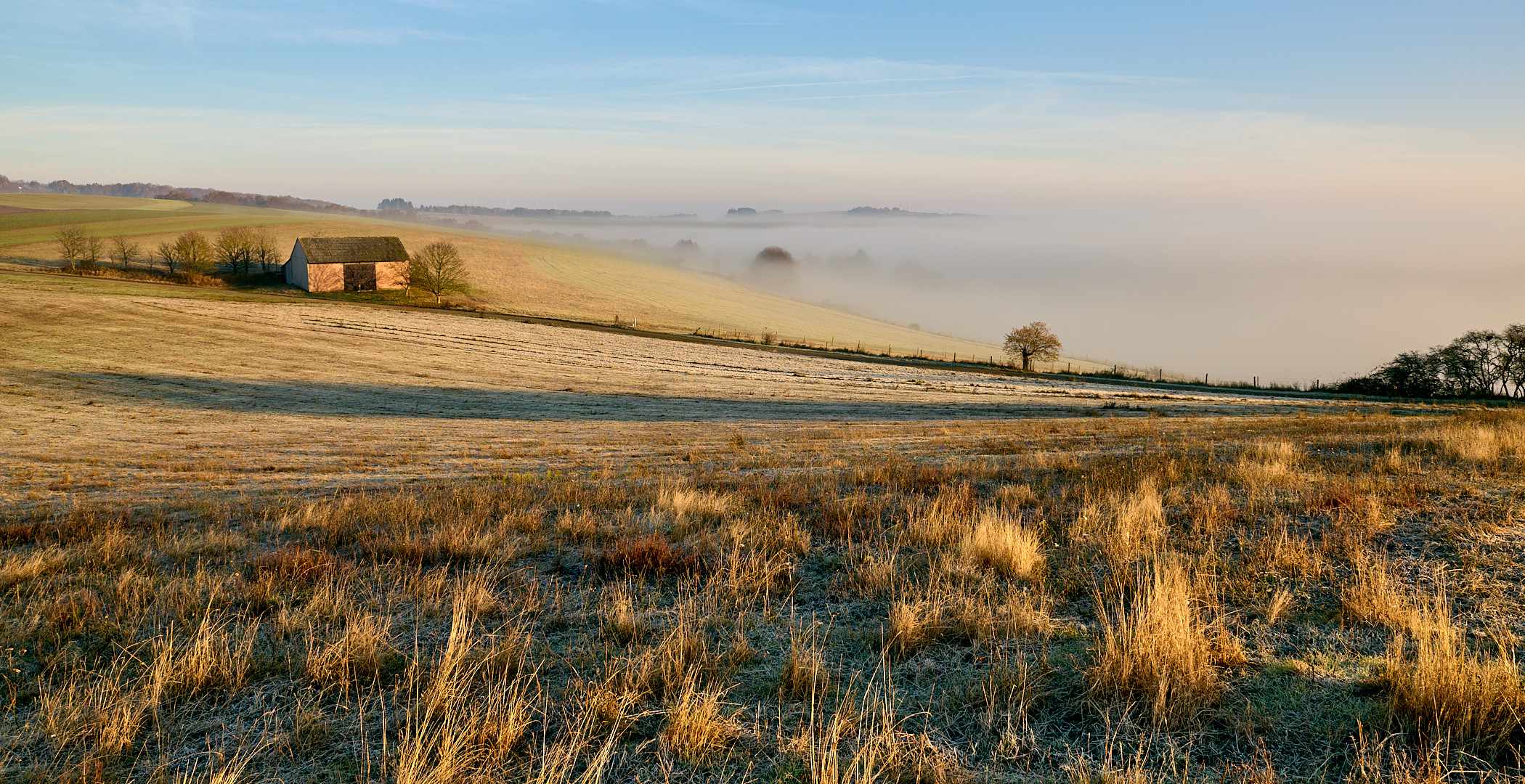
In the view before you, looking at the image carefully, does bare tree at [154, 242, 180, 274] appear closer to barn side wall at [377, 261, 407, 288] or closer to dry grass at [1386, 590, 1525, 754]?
barn side wall at [377, 261, 407, 288]

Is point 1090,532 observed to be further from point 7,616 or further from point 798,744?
point 7,616

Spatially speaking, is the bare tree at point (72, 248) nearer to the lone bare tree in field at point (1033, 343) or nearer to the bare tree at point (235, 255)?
the bare tree at point (235, 255)

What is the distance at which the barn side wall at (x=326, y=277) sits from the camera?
3519 inches

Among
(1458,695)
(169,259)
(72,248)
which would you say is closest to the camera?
(1458,695)

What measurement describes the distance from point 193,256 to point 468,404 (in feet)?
255

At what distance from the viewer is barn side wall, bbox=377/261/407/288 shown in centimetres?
9350

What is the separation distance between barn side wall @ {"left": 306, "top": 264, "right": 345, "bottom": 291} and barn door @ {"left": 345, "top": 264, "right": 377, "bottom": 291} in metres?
0.54

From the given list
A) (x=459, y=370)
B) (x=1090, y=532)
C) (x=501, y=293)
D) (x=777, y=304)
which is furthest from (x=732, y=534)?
(x=777, y=304)

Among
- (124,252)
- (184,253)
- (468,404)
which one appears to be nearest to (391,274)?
(184,253)

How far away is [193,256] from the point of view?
299 feet

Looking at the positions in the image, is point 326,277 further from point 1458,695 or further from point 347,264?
point 1458,695

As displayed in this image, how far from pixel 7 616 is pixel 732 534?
21.4 ft

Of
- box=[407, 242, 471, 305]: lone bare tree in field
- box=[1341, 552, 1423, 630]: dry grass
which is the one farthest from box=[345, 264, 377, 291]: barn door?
box=[1341, 552, 1423, 630]: dry grass

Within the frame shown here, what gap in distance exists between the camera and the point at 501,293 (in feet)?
315
